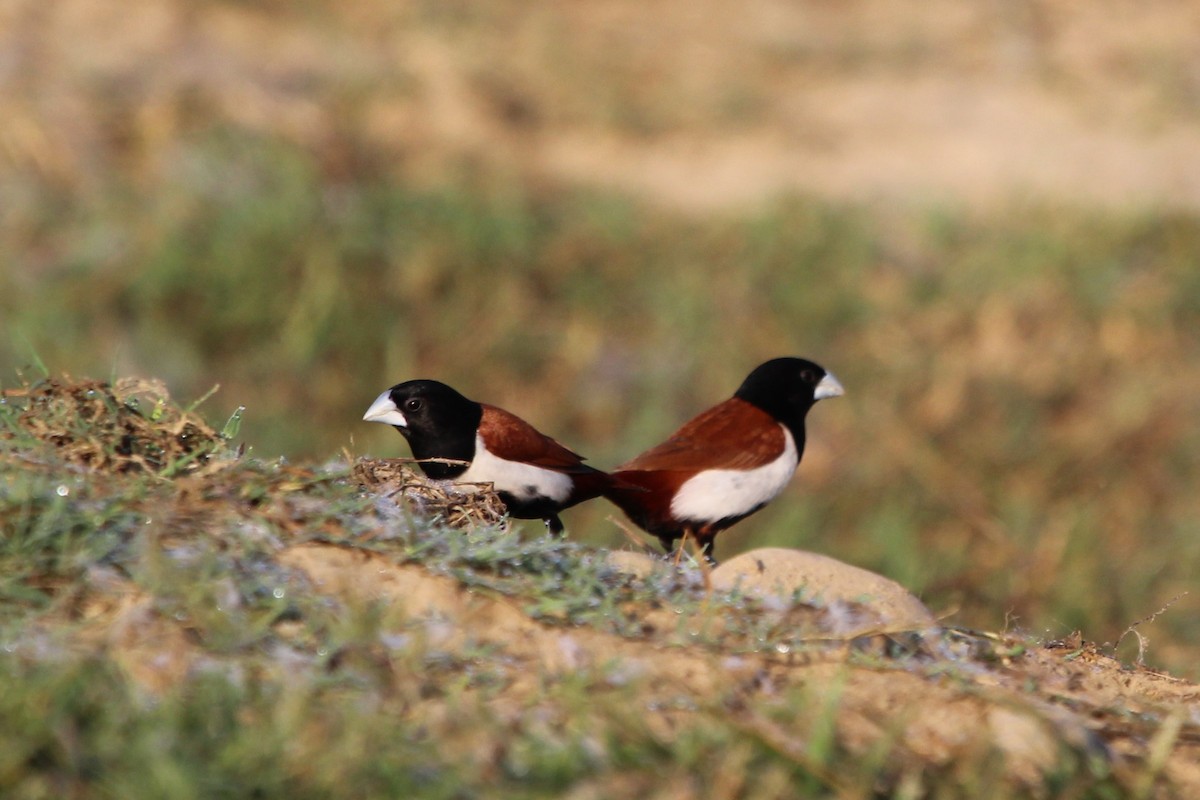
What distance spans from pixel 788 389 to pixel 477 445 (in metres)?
1.36

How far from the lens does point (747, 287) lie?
10.5 m

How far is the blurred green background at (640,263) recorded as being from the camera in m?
9.16

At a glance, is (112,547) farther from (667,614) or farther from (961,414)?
(961,414)

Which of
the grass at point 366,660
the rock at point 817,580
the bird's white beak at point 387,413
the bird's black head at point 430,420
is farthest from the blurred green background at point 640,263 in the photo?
the grass at point 366,660

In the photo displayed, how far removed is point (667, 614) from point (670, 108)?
1002 cm

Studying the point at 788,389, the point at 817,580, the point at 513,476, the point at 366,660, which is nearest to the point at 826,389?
the point at 788,389

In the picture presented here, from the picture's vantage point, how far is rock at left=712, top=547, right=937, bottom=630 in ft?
13.5

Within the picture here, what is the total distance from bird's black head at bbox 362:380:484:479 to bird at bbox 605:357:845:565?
65 centimetres

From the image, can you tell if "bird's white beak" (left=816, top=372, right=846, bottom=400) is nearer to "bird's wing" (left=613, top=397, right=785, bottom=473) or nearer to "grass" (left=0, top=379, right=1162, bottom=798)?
"bird's wing" (left=613, top=397, right=785, bottom=473)

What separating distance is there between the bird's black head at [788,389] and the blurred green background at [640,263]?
1.88 m

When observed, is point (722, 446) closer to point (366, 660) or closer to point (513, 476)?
point (513, 476)

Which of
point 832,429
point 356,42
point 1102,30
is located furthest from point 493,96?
point 1102,30

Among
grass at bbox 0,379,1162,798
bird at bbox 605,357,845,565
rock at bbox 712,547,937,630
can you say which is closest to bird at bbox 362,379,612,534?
bird at bbox 605,357,845,565

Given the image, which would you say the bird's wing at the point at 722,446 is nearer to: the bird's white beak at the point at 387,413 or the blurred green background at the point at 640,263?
the bird's white beak at the point at 387,413
